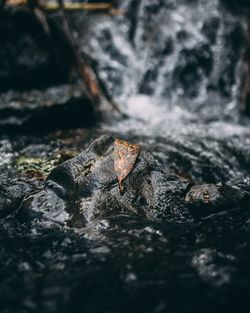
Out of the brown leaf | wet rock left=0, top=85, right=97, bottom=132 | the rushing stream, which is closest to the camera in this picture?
the rushing stream

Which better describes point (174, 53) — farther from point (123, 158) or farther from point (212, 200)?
point (212, 200)

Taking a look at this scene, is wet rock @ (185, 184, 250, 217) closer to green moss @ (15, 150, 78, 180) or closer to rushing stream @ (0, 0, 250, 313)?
rushing stream @ (0, 0, 250, 313)

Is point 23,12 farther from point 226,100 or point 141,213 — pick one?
point 141,213

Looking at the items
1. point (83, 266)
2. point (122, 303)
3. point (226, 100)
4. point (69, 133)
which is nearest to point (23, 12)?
point (69, 133)

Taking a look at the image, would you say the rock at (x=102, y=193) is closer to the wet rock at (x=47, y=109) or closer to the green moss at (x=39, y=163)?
the green moss at (x=39, y=163)

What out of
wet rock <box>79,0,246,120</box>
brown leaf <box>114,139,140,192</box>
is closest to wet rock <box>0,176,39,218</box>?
brown leaf <box>114,139,140,192</box>

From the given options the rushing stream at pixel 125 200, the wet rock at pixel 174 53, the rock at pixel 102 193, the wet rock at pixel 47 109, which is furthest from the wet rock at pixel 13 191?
the wet rock at pixel 174 53

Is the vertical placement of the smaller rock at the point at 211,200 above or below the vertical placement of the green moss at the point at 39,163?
below
